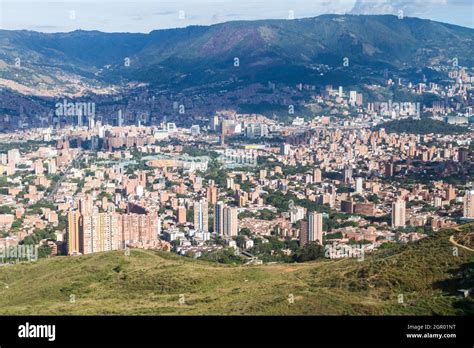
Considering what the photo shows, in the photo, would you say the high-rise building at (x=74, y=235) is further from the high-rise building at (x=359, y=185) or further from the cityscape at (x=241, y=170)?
the high-rise building at (x=359, y=185)

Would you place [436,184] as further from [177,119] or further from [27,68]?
[27,68]

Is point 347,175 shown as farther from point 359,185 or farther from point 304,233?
point 304,233

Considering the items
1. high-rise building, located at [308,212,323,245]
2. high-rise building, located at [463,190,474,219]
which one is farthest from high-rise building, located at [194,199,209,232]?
high-rise building, located at [463,190,474,219]

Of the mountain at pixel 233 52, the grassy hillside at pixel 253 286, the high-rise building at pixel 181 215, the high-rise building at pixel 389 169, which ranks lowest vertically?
the high-rise building at pixel 181 215

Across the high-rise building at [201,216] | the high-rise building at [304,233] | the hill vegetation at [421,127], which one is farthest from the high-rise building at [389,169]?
the hill vegetation at [421,127]

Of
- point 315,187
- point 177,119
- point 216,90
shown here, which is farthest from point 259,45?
point 315,187

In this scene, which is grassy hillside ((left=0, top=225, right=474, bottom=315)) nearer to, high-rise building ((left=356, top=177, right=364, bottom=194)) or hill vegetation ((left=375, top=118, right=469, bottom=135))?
high-rise building ((left=356, top=177, right=364, bottom=194))
